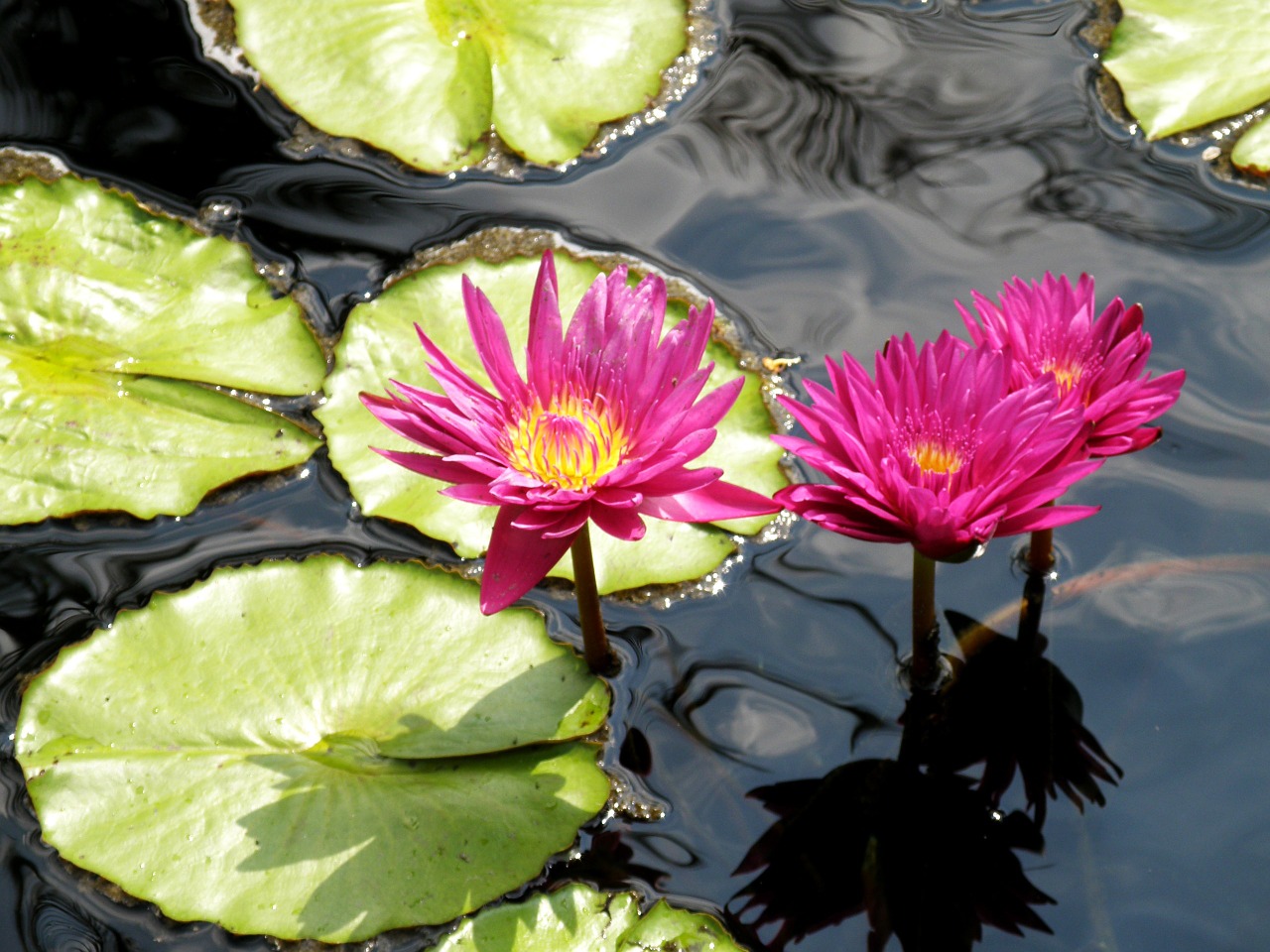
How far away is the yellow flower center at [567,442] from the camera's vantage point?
71.6 inches

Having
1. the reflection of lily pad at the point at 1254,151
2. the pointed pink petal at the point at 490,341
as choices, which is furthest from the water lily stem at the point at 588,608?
the reflection of lily pad at the point at 1254,151

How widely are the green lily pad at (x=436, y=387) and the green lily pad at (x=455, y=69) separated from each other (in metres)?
0.53

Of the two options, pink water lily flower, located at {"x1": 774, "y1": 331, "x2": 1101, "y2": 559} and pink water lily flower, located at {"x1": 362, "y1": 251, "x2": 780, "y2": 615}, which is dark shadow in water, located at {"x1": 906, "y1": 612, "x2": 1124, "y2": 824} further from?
pink water lily flower, located at {"x1": 362, "y1": 251, "x2": 780, "y2": 615}

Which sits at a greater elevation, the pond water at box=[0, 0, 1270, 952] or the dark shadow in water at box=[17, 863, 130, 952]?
the pond water at box=[0, 0, 1270, 952]

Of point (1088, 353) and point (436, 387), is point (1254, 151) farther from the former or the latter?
point (436, 387)

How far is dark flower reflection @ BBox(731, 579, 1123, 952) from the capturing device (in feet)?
6.07

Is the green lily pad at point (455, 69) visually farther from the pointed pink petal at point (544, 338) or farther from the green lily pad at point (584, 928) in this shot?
the green lily pad at point (584, 928)

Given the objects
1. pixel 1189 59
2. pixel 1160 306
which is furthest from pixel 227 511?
pixel 1189 59

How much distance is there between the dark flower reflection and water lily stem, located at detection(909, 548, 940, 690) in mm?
35

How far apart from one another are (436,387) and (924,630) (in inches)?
45.2

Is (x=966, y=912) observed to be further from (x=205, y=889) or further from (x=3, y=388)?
(x=3, y=388)

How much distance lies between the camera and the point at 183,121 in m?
3.14

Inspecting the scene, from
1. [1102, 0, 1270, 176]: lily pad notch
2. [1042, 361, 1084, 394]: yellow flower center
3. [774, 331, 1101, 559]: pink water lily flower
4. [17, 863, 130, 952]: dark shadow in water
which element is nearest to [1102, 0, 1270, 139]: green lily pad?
[1102, 0, 1270, 176]: lily pad notch

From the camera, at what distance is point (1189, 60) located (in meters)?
3.00
